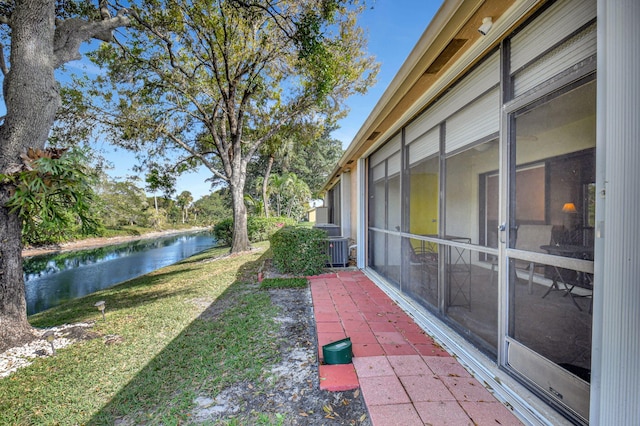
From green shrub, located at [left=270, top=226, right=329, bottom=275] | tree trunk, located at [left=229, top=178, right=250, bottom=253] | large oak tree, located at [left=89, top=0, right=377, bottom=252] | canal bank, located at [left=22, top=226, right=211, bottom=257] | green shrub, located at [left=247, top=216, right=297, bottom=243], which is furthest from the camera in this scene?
canal bank, located at [left=22, top=226, right=211, bottom=257]

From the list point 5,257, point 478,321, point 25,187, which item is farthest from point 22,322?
point 478,321

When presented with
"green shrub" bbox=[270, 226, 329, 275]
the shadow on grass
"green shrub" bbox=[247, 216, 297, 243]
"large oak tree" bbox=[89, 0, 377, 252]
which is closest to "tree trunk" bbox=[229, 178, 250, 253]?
"large oak tree" bbox=[89, 0, 377, 252]

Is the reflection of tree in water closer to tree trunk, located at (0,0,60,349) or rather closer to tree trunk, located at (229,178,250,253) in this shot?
tree trunk, located at (229,178,250,253)

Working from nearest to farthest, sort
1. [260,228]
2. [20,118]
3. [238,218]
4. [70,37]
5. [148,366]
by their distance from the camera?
[148,366] → [20,118] → [70,37] → [238,218] → [260,228]

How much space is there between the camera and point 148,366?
2.98 metres

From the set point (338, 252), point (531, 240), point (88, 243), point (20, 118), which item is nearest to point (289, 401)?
point (531, 240)

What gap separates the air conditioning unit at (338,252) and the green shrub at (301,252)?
42cm

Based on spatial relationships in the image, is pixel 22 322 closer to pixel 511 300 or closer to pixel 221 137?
pixel 511 300

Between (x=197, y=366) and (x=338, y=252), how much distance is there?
437cm

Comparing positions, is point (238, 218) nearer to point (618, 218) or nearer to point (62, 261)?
point (618, 218)

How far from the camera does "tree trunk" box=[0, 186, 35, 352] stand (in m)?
3.68

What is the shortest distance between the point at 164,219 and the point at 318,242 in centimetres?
3955

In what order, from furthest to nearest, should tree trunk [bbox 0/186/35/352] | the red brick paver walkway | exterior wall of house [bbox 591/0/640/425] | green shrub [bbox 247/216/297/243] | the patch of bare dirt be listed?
green shrub [bbox 247/216/297/243] → tree trunk [bbox 0/186/35/352] → the patch of bare dirt → the red brick paver walkway → exterior wall of house [bbox 591/0/640/425]

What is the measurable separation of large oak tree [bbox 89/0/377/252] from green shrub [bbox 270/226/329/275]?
3599 millimetres
